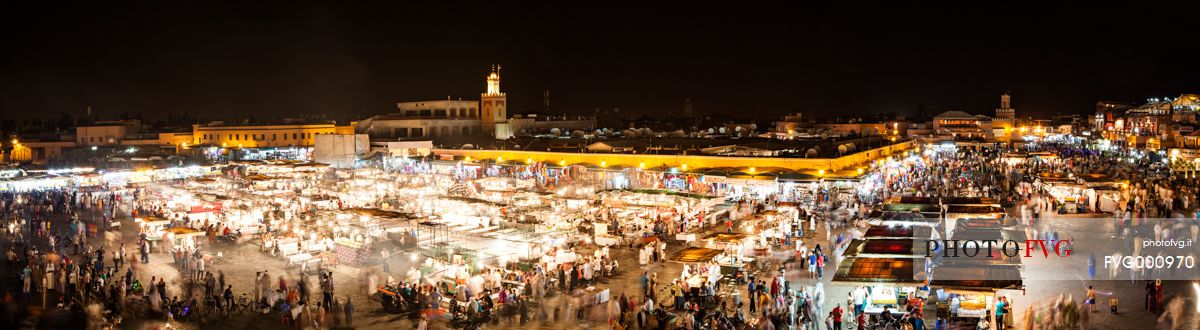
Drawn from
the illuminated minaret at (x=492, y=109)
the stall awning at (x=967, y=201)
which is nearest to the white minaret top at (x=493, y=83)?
the illuminated minaret at (x=492, y=109)

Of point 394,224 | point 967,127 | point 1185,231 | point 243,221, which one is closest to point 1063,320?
point 1185,231

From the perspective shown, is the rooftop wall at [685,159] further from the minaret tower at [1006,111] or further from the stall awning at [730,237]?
the minaret tower at [1006,111]

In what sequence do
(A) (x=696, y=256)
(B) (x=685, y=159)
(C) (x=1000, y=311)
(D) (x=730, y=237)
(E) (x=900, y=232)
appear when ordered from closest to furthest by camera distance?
(C) (x=1000, y=311) < (A) (x=696, y=256) < (E) (x=900, y=232) < (D) (x=730, y=237) < (B) (x=685, y=159)

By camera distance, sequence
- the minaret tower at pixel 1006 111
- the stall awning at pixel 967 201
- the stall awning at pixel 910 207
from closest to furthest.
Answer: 1. the stall awning at pixel 910 207
2. the stall awning at pixel 967 201
3. the minaret tower at pixel 1006 111

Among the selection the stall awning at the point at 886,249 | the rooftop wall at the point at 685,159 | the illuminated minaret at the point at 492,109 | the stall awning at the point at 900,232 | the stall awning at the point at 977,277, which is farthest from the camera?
the illuminated minaret at the point at 492,109

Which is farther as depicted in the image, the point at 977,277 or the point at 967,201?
the point at 967,201

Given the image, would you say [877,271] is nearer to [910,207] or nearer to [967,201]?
[910,207]

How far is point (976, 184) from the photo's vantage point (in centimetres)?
2680

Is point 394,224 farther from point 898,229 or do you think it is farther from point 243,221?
point 898,229

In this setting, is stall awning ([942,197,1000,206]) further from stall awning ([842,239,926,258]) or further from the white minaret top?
the white minaret top

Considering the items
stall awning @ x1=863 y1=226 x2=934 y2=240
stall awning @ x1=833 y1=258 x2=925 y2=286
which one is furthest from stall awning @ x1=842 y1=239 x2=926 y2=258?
stall awning @ x1=863 y1=226 x2=934 y2=240

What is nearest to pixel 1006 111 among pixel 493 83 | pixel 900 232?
pixel 493 83

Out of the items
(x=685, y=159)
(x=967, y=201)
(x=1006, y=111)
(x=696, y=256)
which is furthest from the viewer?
(x=1006, y=111)

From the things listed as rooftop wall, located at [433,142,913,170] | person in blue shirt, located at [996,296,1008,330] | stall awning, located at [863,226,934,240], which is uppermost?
rooftop wall, located at [433,142,913,170]
